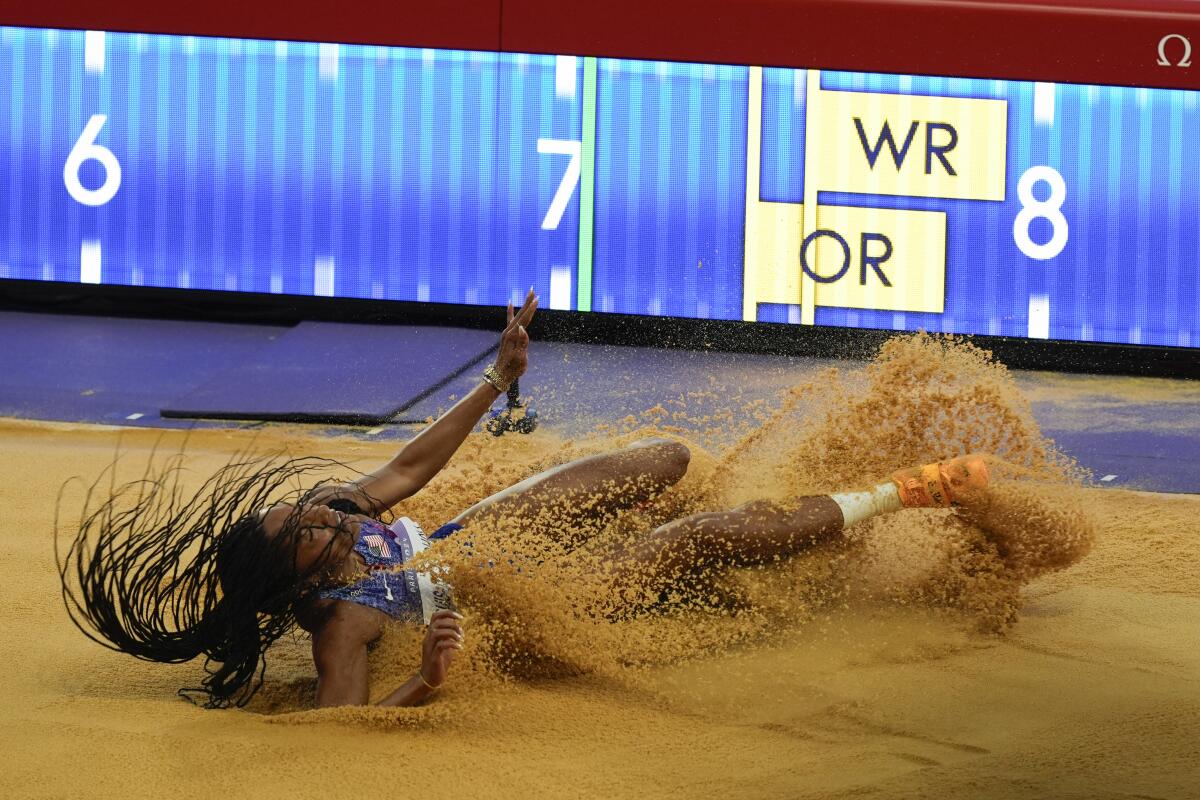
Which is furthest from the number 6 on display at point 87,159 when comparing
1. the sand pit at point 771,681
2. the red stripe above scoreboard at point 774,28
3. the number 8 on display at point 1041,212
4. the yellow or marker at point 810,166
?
the number 8 on display at point 1041,212

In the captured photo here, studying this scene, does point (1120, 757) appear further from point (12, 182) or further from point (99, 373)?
point (12, 182)

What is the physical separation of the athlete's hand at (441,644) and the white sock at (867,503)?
41.6 inches

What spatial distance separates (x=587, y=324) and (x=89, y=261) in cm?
231

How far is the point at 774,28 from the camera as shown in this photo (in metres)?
6.05

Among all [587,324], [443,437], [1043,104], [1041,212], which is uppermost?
[1043,104]

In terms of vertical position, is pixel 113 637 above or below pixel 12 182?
below

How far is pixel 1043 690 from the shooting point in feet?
10.5

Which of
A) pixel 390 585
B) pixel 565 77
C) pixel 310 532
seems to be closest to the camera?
pixel 310 532

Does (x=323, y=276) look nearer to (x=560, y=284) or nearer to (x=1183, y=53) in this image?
(x=560, y=284)

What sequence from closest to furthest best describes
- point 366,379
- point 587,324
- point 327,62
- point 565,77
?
point 366,379, point 565,77, point 327,62, point 587,324

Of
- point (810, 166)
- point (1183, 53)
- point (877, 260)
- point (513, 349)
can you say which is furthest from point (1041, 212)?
point (513, 349)

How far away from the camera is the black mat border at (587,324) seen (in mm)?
6367

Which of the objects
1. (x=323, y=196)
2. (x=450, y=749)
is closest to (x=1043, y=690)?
(x=450, y=749)

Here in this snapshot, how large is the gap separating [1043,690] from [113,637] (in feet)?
6.44
